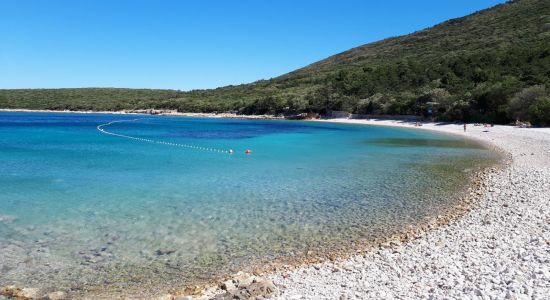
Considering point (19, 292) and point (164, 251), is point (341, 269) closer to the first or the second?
point (164, 251)

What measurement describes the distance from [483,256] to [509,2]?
13270 cm

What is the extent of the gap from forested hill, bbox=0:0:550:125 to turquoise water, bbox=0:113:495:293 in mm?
32302

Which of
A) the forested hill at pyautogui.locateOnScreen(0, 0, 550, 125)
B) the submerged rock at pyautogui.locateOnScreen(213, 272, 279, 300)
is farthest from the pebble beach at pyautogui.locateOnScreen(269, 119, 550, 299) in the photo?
the forested hill at pyautogui.locateOnScreen(0, 0, 550, 125)

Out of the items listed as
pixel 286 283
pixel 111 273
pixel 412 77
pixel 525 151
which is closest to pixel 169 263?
pixel 111 273

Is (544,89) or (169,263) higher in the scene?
(544,89)

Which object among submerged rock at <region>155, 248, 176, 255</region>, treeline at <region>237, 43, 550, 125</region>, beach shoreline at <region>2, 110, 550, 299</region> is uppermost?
treeline at <region>237, 43, 550, 125</region>

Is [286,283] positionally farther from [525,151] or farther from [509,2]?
[509,2]

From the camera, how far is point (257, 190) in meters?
16.1

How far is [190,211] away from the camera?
12.8 m

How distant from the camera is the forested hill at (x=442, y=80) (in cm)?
5472

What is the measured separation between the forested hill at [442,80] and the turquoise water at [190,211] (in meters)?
32.3

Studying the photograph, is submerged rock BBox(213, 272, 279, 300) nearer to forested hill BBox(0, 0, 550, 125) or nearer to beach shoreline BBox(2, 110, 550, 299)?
beach shoreline BBox(2, 110, 550, 299)

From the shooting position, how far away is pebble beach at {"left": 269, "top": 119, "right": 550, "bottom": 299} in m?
6.53

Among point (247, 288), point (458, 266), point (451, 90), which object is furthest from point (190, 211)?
point (451, 90)
